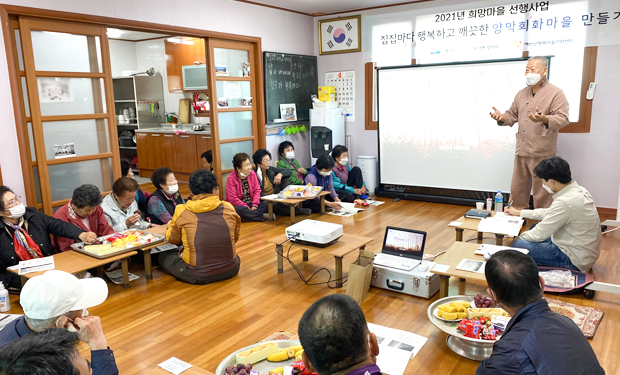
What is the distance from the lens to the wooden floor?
111 inches

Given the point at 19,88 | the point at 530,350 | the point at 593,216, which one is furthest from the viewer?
the point at 19,88

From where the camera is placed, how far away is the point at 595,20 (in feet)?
16.8

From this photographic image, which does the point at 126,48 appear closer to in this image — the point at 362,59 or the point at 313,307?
the point at 362,59

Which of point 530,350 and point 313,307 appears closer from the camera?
point 313,307

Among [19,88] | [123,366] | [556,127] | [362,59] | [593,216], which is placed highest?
[362,59]

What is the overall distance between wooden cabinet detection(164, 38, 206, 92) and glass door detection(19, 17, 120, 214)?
355 cm

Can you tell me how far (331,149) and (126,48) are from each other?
4958 millimetres

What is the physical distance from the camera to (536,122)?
16.4 ft

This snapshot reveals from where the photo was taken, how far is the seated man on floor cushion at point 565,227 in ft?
11.6

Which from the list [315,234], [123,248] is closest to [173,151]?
[123,248]

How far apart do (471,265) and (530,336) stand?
161 cm

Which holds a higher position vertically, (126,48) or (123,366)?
(126,48)

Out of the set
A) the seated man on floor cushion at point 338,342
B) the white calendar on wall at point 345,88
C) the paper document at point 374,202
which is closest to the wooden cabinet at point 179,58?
the white calendar on wall at point 345,88

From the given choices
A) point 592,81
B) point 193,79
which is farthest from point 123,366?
point 193,79
